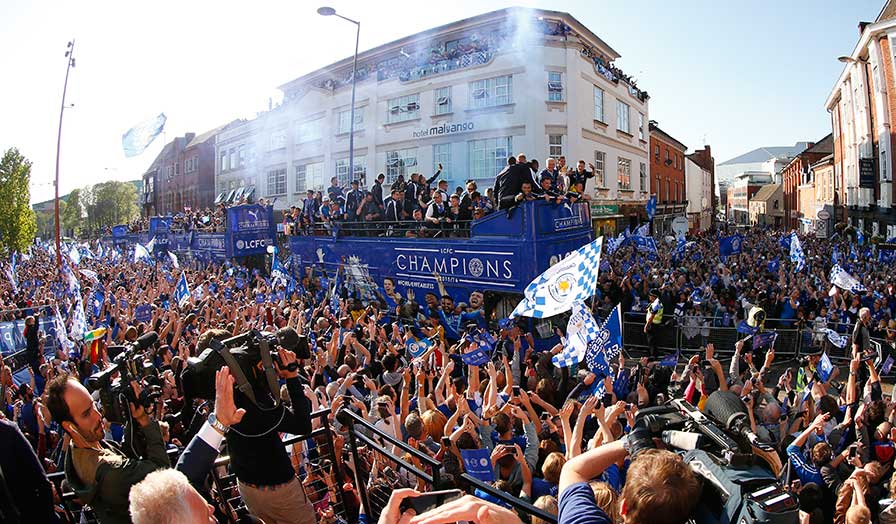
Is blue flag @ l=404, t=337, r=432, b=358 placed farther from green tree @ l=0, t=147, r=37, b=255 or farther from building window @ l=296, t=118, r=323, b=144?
green tree @ l=0, t=147, r=37, b=255

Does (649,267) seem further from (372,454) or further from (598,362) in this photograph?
(372,454)

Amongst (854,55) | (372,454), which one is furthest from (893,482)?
(854,55)

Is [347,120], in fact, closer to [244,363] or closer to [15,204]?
[15,204]

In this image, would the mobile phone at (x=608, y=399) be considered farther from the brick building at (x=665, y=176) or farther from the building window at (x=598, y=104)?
the brick building at (x=665, y=176)

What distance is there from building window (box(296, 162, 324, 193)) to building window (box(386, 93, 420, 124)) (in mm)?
6197

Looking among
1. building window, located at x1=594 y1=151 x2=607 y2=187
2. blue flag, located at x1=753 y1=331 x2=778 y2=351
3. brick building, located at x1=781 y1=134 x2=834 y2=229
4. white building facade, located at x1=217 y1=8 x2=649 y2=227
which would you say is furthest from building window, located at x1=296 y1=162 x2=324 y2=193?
brick building, located at x1=781 y1=134 x2=834 y2=229

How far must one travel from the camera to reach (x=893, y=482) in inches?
164

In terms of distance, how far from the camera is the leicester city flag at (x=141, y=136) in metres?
29.3

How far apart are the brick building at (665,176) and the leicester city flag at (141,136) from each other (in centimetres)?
2972

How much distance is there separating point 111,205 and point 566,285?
76.8m

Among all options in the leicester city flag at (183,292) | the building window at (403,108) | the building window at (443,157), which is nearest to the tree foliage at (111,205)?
the building window at (403,108)

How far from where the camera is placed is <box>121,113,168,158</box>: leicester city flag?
2927 cm

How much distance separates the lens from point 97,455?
2822 millimetres

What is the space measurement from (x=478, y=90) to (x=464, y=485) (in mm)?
25104
